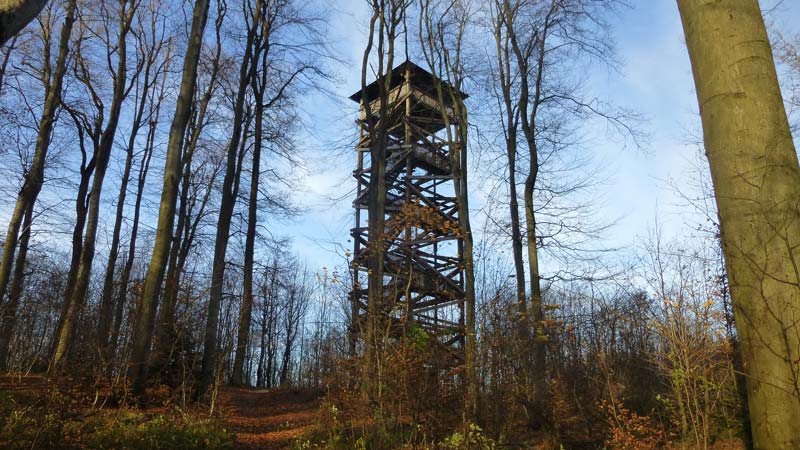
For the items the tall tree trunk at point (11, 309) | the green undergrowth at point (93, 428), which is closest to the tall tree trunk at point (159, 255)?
the green undergrowth at point (93, 428)

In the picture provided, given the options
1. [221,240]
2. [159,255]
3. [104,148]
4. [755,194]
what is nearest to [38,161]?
[104,148]

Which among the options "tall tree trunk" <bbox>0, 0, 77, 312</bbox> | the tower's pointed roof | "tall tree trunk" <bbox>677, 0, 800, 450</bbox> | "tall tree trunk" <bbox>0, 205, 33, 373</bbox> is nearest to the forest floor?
"tall tree trunk" <bbox>0, 205, 33, 373</bbox>

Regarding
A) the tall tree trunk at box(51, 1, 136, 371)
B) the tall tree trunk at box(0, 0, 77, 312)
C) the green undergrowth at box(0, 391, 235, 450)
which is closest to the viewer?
the green undergrowth at box(0, 391, 235, 450)

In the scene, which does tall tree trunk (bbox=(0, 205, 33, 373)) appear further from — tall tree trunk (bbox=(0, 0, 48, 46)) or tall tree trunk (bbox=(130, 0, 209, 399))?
tall tree trunk (bbox=(0, 0, 48, 46))

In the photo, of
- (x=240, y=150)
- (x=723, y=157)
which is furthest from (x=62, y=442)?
(x=240, y=150)

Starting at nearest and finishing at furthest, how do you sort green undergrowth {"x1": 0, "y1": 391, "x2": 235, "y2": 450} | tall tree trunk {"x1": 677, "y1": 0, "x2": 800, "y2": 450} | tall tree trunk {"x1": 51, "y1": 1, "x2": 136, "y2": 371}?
tall tree trunk {"x1": 677, "y1": 0, "x2": 800, "y2": 450}
green undergrowth {"x1": 0, "y1": 391, "x2": 235, "y2": 450}
tall tree trunk {"x1": 51, "y1": 1, "x2": 136, "y2": 371}

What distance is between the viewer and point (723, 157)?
9.07 ft

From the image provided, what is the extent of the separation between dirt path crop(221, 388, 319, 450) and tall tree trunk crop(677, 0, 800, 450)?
6626 millimetres

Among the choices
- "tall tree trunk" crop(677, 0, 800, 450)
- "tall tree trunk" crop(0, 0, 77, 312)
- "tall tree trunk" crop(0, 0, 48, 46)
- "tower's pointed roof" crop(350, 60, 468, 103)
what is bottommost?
"tall tree trunk" crop(677, 0, 800, 450)

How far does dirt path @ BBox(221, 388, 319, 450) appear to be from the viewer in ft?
28.2

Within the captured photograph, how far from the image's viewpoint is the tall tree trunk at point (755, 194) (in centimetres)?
240

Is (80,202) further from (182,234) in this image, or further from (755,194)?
(755,194)

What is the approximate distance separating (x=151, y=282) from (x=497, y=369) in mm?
5624

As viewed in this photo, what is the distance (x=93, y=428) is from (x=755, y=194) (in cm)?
731
